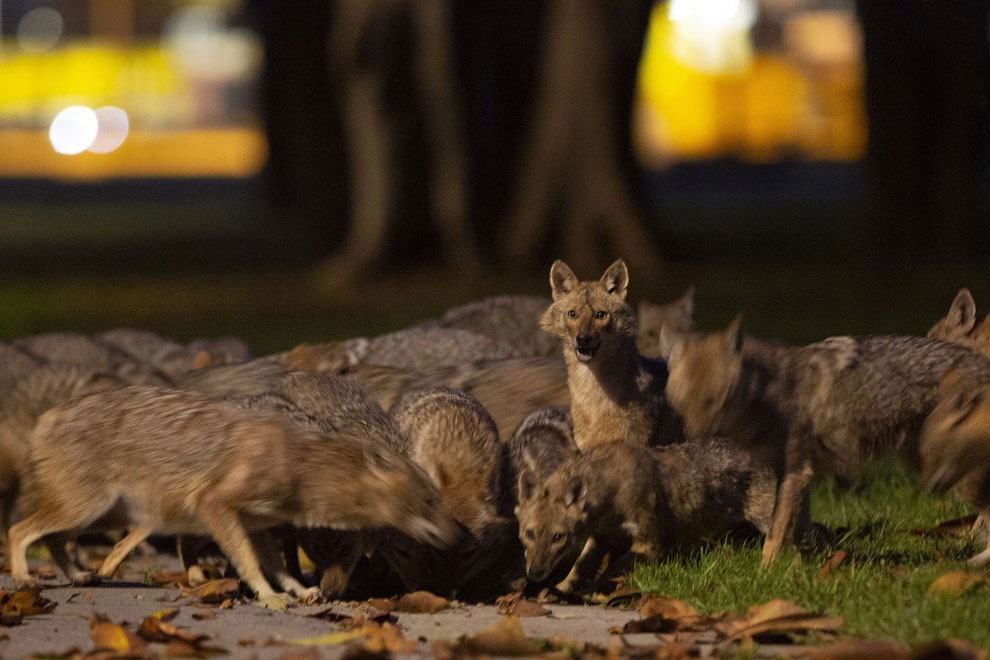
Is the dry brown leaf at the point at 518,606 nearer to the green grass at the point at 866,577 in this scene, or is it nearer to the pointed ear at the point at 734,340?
the green grass at the point at 866,577

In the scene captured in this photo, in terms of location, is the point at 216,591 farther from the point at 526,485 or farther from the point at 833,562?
the point at 833,562

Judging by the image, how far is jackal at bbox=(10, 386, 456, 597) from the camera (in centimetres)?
687

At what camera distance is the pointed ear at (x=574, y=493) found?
6902 millimetres

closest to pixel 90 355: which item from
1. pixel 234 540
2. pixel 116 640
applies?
pixel 234 540

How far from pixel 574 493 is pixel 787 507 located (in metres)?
0.98

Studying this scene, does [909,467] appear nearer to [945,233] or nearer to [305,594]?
[305,594]

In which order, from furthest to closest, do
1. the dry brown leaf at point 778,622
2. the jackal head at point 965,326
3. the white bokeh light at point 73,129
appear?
the white bokeh light at point 73,129 → the jackal head at point 965,326 → the dry brown leaf at point 778,622

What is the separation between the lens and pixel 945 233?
24.3m

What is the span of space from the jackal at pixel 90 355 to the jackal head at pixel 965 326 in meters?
4.53

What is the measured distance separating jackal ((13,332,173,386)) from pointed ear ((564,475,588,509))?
3726 mm

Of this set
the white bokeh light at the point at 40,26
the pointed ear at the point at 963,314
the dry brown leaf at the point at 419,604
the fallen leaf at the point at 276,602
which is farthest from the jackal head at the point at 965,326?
the white bokeh light at the point at 40,26

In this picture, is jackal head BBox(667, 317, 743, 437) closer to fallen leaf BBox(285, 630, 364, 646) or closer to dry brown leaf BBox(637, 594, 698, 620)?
dry brown leaf BBox(637, 594, 698, 620)

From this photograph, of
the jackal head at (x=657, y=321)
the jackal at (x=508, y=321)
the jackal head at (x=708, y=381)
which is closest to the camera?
the jackal head at (x=708, y=381)

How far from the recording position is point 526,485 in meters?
7.16
